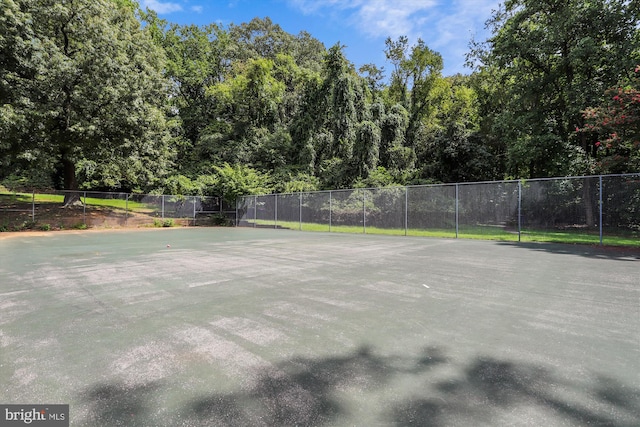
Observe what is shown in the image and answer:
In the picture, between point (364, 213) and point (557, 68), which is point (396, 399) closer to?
point (364, 213)

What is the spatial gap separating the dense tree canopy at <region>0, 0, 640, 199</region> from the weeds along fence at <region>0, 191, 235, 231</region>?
1.60 metres

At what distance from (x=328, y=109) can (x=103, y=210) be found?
1790 cm

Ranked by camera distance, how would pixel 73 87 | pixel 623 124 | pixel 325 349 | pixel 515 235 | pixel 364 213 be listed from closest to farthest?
pixel 325 349 < pixel 623 124 < pixel 515 235 < pixel 364 213 < pixel 73 87

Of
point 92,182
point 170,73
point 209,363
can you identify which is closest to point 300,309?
point 209,363

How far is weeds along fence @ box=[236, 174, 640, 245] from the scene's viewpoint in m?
10.9

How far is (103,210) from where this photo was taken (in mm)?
19953

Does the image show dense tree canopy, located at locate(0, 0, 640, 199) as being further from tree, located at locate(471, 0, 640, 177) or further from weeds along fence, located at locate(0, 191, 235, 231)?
weeds along fence, located at locate(0, 191, 235, 231)

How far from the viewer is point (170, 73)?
33.6 meters

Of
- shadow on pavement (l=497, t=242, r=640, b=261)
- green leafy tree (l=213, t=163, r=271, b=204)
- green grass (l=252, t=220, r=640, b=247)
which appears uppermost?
green leafy tree (l=213, t=163, r=271, b=204)

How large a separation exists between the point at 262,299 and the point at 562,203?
12.7 m

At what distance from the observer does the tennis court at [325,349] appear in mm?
1896

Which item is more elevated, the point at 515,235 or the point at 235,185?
the point at 235,185

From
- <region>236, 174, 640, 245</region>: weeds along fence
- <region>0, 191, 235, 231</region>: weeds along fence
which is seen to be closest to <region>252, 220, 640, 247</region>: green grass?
<region>236, 174, 640, 245</region>: weeds along fence

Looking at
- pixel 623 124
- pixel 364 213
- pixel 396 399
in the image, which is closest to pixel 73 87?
pixel 364 213
